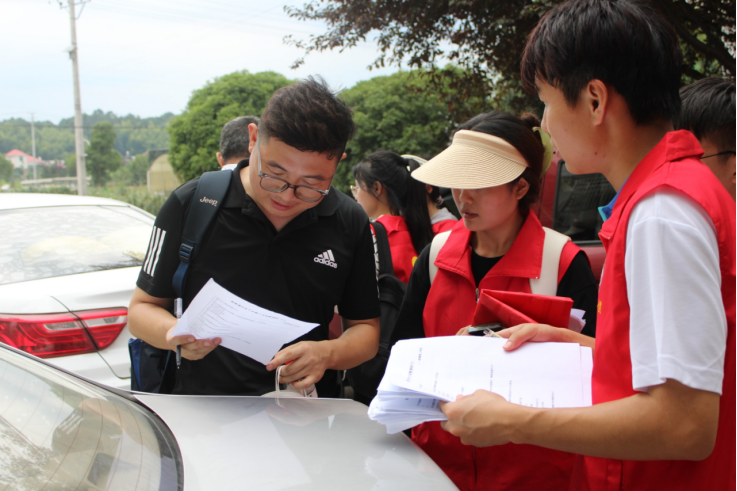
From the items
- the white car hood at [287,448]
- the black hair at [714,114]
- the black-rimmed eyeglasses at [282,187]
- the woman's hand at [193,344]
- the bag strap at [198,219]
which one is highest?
the black hair at [714,114]

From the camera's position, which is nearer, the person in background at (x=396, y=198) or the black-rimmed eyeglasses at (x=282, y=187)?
the black-rimmed eyeglasses at (x=282, y=187)

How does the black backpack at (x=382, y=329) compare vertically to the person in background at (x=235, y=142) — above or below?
below

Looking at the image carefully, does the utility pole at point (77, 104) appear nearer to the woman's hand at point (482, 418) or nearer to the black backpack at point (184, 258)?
the black backpack at point (184, 258)

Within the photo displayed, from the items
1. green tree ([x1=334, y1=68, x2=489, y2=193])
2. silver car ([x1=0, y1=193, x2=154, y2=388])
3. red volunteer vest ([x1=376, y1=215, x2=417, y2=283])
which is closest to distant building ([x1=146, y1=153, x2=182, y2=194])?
green tree ([x1=334, y1=68, x2=489, y2=193])

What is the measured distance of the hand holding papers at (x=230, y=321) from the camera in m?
1.42

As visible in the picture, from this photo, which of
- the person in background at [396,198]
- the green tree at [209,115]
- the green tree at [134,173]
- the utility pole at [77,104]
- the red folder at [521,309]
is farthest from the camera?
the green tree at [134,173]

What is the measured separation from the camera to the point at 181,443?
1.38 m

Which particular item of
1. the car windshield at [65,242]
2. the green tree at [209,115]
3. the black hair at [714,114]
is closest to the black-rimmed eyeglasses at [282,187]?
the black hair at [714,114]

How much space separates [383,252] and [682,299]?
1.87 m

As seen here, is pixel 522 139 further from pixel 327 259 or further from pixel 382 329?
pixel 382 329

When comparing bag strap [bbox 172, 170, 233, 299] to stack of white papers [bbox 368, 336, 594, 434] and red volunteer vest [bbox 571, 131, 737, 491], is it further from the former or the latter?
red volunteer vest [bbox 571, 131, 737, 491]

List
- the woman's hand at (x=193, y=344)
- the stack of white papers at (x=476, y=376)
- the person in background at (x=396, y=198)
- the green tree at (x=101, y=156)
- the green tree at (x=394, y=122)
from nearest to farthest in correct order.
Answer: the stack of white papers at (x=476, y=376), the woman's hand at (x=193, y=344), the person in background at (x=396, y=198), the green tree at (x=394, y=122), the green tree at (x=101, y=156)

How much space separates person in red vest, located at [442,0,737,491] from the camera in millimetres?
832

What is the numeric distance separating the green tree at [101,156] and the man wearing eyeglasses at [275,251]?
133ft
